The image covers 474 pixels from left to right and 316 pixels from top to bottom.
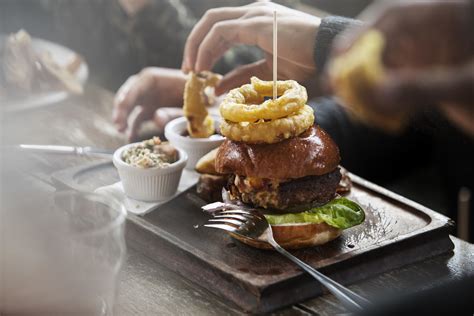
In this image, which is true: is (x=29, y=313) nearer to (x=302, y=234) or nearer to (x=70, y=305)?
(x=70, y=305)

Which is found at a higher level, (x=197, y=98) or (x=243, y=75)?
(x=243, y=75)

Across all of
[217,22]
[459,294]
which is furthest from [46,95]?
[459,294]

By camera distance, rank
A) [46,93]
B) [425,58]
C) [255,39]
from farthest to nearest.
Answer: [46,93] < [255,39] < [425,58]

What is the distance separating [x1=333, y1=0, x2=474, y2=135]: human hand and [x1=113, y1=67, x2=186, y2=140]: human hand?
5.94ft

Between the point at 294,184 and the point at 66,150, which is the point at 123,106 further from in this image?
the point at 294,184

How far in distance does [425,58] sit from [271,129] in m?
0.87

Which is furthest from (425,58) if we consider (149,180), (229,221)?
(149,180)

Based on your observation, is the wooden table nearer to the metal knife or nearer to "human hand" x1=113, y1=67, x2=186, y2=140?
the metal knife

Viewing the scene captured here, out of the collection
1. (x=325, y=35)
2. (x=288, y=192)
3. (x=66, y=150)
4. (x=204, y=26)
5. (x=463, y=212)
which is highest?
(x=325, y=35)

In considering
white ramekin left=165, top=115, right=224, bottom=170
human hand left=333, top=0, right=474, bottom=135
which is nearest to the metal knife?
white ramekin left=165, top=115, right=224, bottom=170

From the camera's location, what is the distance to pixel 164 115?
97.8 inches

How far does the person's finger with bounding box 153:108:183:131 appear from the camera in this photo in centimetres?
244

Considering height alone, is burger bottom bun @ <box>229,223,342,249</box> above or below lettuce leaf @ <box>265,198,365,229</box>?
below

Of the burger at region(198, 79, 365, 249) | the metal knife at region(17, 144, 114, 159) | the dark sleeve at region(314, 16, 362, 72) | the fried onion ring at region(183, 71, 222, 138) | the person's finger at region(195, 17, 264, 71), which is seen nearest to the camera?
the dark sleeve at region(314, 16, 362, 72)
